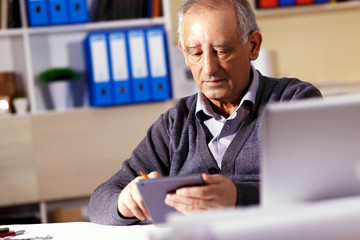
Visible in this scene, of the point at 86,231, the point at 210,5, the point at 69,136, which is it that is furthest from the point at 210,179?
the point at 69,136

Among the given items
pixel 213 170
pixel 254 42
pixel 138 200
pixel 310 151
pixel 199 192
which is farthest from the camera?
pixel 254 42

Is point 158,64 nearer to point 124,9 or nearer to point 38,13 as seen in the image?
point 124,9

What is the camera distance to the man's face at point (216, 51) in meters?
1.76

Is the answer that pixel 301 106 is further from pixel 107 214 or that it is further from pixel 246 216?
pixel 107 214

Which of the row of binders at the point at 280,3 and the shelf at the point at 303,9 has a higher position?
the row of binders at the point at 280,3

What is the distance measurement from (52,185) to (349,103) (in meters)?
2.82

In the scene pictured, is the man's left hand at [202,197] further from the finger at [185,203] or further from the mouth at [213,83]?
the mouth at [213,83]

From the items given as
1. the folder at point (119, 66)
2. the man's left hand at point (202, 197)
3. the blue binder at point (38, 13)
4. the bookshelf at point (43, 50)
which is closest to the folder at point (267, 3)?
the bookshelf at point (43, 50)

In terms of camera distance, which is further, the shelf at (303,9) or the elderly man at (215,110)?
the shelf at (303,9)

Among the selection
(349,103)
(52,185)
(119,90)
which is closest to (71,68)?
(119,90)

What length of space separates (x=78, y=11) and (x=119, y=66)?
41cm

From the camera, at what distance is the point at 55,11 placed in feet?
11.0

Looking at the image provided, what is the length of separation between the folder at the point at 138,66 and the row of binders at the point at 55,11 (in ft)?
1.08

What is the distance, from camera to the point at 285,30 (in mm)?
3725
